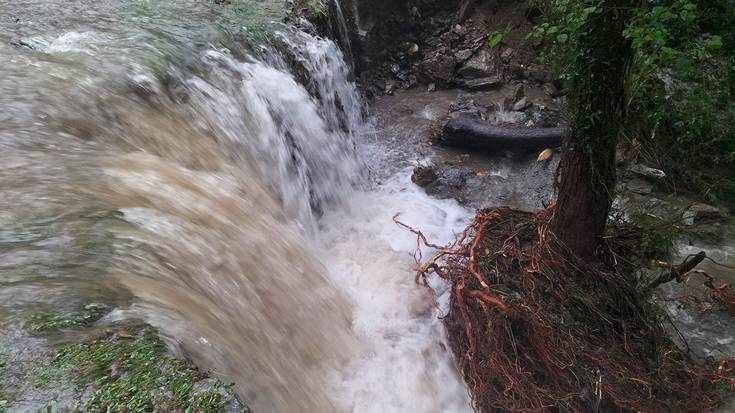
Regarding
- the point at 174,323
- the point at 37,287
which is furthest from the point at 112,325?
the point at 37,287

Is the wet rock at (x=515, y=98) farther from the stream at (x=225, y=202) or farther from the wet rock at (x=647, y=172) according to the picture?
the wet rock at (x=647, y=172)

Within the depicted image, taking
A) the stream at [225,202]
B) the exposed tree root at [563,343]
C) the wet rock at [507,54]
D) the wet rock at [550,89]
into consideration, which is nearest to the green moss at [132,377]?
the stream at [225,202]

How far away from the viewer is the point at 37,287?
2.27 metres

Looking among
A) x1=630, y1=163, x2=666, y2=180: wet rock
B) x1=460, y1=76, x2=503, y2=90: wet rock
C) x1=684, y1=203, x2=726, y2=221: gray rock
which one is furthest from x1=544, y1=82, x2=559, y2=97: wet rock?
x1=684, y1=203, x2=726, y2=221: gray rock

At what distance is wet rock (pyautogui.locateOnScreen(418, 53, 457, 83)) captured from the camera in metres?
8.25

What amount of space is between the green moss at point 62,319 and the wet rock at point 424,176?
443 centimetres

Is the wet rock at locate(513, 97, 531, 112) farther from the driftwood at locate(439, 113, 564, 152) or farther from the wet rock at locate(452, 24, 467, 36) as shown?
the wet rock at locate(452, 24, 467, 36)

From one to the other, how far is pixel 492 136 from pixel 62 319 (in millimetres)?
5566

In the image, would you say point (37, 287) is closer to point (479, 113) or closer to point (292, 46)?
point (292, 46)

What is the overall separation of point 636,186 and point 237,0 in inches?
235

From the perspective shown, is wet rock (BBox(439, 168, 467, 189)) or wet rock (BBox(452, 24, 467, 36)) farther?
wet rock (BBox(452, 24, 467, 36))

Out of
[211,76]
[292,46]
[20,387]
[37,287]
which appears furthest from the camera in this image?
[292,46]

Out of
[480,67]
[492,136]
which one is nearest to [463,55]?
[480,67]

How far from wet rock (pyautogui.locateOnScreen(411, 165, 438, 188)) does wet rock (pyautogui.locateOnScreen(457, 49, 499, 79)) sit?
9.17 ft
